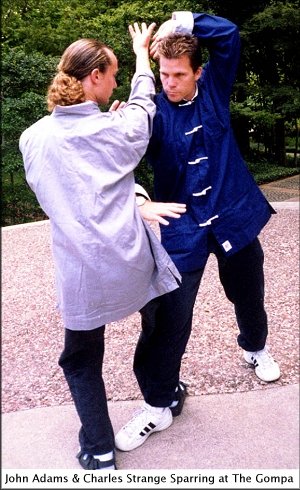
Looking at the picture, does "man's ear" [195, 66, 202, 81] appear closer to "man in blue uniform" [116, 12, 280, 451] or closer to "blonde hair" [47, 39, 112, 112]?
"man in blue uniform" [116, 12, 280, 451]

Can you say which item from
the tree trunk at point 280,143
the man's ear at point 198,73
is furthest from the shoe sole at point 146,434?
the tree trunk at point 280,143

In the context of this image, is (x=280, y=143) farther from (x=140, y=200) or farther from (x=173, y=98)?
(x=140, y=200)

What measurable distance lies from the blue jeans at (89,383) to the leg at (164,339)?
0.97 ft

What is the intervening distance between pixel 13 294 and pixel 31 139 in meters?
3.45

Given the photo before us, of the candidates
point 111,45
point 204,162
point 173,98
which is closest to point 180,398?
point 204,162

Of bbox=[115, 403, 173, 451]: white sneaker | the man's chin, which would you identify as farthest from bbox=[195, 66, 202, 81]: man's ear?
bbox=[115, 403, 173, 451]: white sneaker

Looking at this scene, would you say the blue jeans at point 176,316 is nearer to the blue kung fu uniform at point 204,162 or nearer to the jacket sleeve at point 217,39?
the blue kung fu uniform at point 204,162

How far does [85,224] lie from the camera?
1883mm

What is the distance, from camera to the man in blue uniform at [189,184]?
90.8 inches

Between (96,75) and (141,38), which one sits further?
(141,38)

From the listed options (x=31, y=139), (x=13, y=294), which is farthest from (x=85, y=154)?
(x=13, y=294)

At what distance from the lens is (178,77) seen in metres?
2.29

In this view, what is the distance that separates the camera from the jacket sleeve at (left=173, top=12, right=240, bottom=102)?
2.31m

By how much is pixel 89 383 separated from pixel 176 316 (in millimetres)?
473
